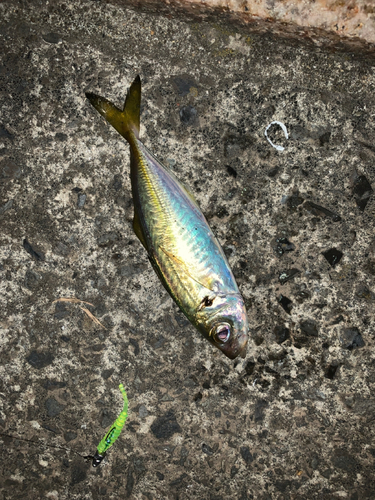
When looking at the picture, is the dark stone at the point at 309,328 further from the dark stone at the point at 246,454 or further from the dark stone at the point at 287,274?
the dark stone at the point at 246,454

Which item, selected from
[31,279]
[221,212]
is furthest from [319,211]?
[31,279]

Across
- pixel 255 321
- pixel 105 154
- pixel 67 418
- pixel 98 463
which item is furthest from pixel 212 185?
pixel 98 463

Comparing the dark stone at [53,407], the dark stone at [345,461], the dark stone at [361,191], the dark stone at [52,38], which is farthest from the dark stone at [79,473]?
the dark stone at [52,38]

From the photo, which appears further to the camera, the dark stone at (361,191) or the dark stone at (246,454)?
the dark stone at (246,454)

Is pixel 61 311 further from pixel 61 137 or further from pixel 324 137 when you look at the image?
pixel 324 137

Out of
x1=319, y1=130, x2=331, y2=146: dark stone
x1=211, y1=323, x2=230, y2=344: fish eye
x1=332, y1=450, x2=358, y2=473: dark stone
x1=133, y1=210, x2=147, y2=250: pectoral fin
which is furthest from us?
x1=332, y1=450, x2=358, y2=473: dark stone

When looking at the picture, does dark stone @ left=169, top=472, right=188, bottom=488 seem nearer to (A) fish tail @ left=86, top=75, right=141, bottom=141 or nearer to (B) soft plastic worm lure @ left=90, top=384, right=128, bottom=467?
(B) soft plastic worm lure @ left=90, top=384, right=128, bottom=467

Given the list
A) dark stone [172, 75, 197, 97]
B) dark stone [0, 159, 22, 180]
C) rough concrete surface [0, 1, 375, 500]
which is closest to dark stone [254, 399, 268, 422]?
rough concrete surface [0, 1, 375, 500]
